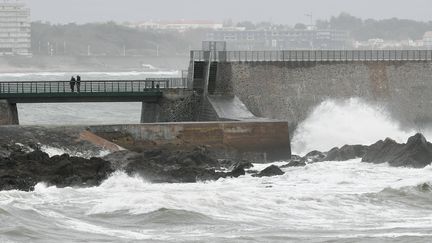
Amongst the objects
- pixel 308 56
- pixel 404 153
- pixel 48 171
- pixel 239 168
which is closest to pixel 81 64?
pixel 308 56

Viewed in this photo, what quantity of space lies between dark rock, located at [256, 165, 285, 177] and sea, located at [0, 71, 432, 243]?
0.22 meters

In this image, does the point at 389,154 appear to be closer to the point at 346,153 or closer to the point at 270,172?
the point at 346,153

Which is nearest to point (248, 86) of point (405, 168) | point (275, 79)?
point (275, 79)

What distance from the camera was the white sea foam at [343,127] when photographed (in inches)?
1515

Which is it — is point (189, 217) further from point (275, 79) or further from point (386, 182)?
point (275, 79)

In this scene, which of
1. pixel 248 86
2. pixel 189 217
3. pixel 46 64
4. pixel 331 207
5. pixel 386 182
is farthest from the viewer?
pixel 46 64

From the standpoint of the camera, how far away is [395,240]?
69.7 feet

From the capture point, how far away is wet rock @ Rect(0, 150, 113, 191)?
27391mm

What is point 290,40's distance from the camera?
193 metres

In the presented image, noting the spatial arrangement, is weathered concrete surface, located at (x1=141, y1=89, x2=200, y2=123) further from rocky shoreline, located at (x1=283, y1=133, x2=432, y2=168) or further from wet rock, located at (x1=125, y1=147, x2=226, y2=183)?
wet rock, located at (x1=125, y1=147, x2=226, y2=183)

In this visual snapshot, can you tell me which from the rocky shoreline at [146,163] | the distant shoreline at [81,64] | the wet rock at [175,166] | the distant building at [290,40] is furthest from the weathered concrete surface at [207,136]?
the distant building at [290,40]

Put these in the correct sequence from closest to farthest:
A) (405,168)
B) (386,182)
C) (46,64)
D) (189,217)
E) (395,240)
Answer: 1. (395,240)
2. (189,217)
3. (386,182)
4. (405,168)
5. (46,64)

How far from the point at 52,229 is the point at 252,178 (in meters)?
8.48

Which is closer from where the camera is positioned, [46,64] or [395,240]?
[395,240]
